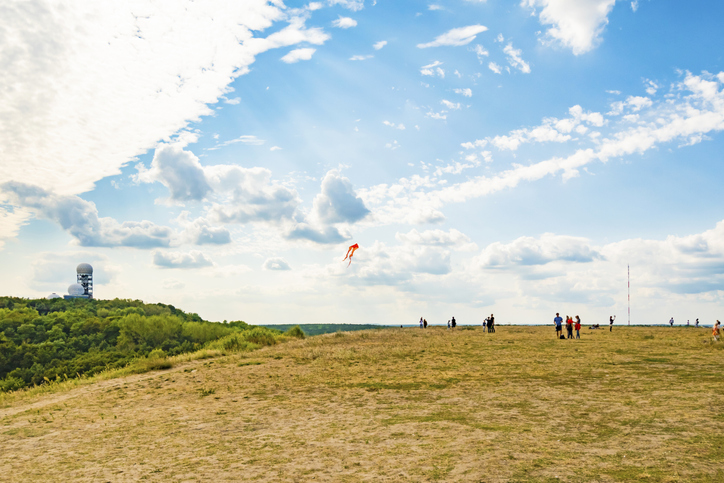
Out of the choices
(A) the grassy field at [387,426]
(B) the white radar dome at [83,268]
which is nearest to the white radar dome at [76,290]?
(B) the white radar dome at [83,268]

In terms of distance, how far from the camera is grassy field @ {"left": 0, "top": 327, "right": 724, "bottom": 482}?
7570mm

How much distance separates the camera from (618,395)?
1291 cm

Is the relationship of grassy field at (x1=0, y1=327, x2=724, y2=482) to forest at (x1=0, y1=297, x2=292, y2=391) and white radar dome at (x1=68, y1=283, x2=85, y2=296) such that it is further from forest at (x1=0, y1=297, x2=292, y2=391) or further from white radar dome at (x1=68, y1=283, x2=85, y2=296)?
white radar dome at (x1=68, y1=283, x2=85, y2=296)

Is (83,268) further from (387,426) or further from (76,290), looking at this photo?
(387,426)

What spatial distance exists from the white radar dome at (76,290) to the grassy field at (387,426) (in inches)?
5011

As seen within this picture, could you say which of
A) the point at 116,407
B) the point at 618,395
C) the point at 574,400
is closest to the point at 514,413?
the point at 574,400

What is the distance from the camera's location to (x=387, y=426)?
10375 mm

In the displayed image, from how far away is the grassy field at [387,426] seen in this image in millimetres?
7570

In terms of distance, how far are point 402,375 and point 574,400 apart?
7433 millimetres

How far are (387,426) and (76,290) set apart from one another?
145m

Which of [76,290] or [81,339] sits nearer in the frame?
[81,339]

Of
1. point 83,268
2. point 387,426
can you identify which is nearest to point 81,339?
point 83,268

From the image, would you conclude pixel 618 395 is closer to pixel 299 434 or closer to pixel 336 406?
pixel 336 406

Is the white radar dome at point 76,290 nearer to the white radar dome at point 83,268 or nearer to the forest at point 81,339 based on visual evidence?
the white radar dome at point 83,268
